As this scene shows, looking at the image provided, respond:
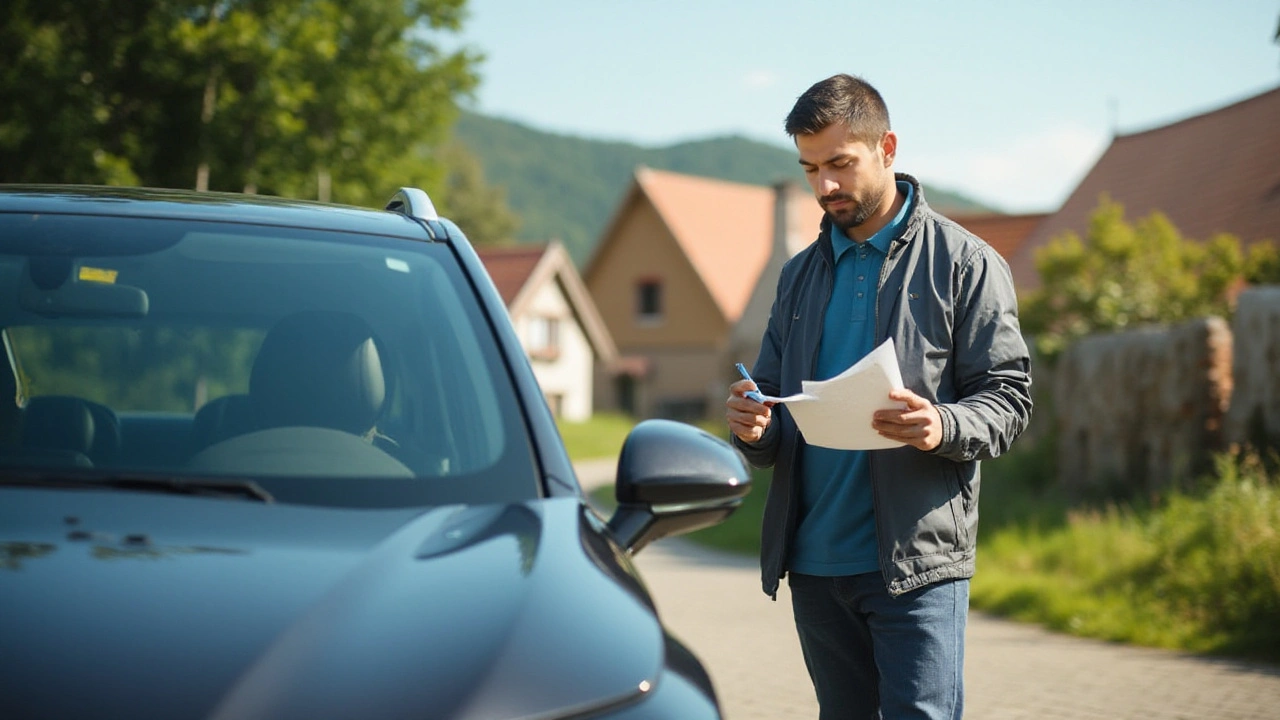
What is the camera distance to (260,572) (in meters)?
2.24

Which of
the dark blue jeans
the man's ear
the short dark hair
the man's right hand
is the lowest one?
the dark blue jeans

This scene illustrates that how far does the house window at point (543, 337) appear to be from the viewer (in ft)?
185

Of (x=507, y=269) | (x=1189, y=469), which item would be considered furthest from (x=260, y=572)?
(x=507, y=269)

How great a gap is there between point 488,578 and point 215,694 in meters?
0.50

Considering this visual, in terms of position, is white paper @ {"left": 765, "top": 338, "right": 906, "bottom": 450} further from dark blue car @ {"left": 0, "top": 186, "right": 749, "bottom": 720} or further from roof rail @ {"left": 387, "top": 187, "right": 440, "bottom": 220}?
roof rail @ {"left": 387, "top": 187, "right": 440, "bottom": 220}

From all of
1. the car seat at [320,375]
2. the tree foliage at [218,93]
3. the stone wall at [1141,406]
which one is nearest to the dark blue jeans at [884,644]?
the car seat at [320,375]

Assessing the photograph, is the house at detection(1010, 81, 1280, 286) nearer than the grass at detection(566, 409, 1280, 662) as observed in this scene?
No

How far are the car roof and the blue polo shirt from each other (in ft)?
3.10

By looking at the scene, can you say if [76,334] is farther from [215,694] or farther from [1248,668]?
[1248,668]

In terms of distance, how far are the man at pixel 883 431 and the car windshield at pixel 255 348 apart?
0.71 m

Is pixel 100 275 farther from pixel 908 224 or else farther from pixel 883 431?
pixel 908 224

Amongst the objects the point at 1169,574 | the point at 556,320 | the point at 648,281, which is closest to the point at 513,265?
the point at 556,320

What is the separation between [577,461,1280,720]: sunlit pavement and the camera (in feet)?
23.6

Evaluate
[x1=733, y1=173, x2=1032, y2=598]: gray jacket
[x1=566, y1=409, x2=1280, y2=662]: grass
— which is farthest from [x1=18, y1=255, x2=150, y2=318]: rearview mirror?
[x1=566, y1=409, x2=1280, y2=662]: grass
